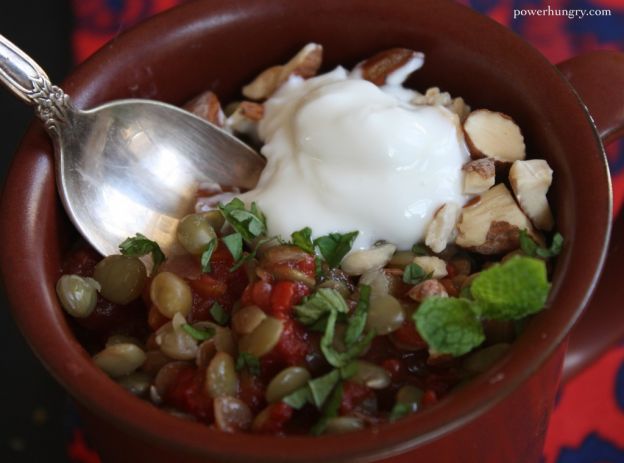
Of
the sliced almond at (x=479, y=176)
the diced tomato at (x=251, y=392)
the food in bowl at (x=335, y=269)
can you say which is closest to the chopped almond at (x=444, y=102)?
Result: the food in bowl at (x=335, y=269)

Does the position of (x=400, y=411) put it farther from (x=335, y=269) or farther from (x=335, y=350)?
(x=335, y=269)

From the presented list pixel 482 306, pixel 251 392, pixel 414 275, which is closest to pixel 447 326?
pixel 482 306

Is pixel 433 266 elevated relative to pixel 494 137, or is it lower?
lower

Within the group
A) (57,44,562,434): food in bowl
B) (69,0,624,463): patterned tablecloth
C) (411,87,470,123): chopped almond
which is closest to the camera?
(57,44,562,434): food in bowl

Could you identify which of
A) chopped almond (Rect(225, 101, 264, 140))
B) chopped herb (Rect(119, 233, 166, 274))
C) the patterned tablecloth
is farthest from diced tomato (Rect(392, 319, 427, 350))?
the patterned tablecloth

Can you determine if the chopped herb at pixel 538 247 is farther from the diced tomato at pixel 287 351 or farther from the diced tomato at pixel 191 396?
the diced tomato at pixel 191 396

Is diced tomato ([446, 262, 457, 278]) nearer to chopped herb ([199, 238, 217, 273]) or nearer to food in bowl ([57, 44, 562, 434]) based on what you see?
food in bowl ([57, 44, 562, 434])

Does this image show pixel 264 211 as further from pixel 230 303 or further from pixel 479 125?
pixel 479 125
